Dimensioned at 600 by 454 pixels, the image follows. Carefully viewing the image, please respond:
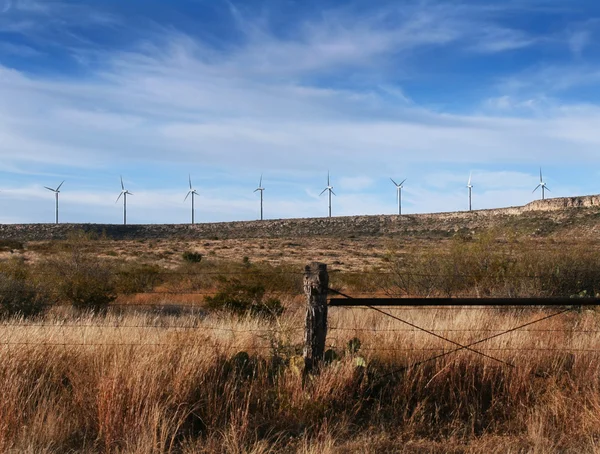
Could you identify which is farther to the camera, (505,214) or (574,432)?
(505,214)

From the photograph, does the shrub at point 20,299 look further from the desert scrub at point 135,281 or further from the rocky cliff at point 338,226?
the rocky cliff at point 338,226

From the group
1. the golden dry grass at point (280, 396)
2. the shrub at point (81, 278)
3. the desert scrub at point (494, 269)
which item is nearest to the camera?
the golden dry grass at point (280, 396)

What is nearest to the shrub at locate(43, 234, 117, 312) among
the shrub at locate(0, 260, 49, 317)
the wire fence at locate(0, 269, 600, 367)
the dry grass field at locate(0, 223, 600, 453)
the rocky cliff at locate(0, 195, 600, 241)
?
the shrub at locate(0, 260, 49, 317)

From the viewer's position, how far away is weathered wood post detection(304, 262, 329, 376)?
7.12m

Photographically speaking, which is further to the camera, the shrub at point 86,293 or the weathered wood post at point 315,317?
the shrub at point 86,293

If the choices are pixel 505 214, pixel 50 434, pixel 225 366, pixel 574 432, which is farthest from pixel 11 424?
pixel 505 214

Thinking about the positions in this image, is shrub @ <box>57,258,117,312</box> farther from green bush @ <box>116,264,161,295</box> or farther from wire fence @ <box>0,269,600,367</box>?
wire fence @ <box>0,269,600,367</box>

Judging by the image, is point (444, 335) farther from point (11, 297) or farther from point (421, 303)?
point (11, 297)

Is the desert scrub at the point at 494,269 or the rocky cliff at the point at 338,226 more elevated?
the rocky cliff at the point at 338,226

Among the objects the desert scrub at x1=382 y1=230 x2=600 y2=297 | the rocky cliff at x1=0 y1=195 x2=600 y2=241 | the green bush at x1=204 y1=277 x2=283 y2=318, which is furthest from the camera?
the rocky cliff at x1=0 y1=195 x2=600 y2=241

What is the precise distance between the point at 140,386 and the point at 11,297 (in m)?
9.52

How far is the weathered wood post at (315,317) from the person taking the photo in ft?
23.4

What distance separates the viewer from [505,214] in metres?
88.2

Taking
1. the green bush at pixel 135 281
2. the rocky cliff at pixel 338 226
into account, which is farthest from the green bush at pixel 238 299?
the rocky cliff at pixel 338 226
